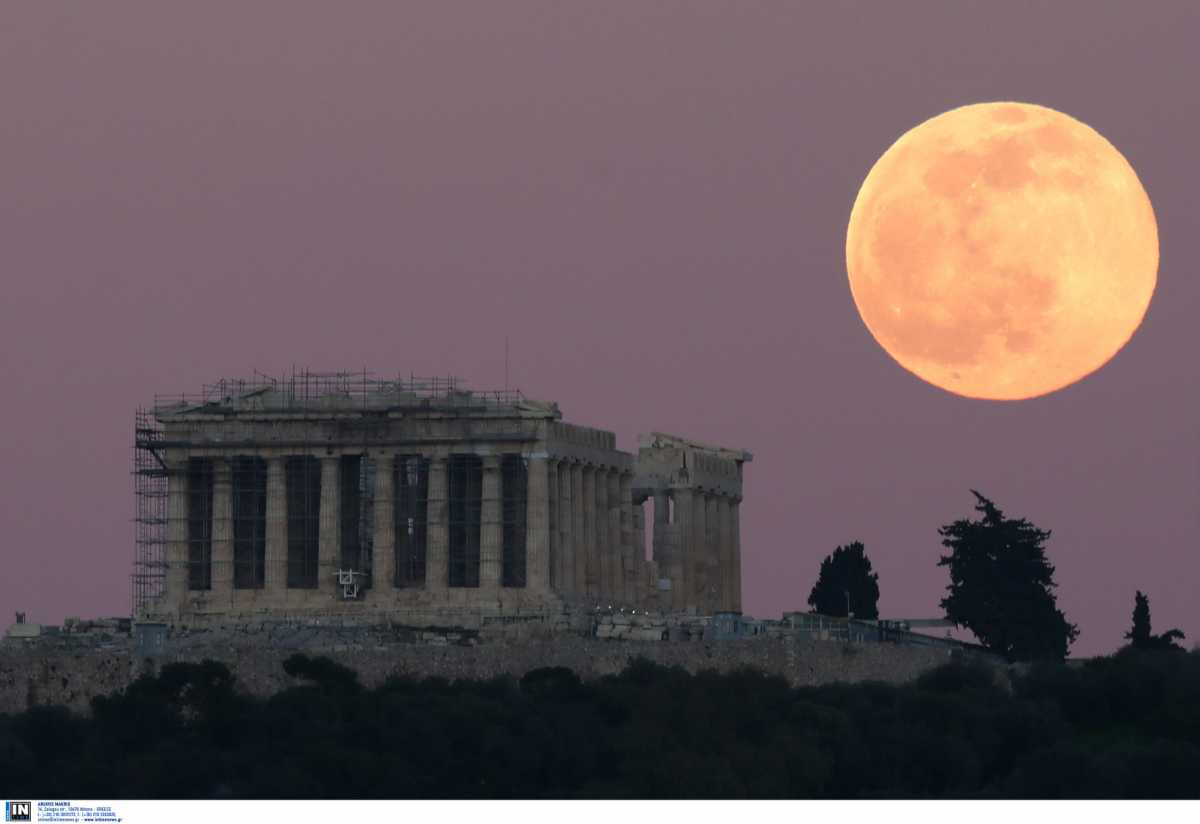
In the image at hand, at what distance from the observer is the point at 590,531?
512 feet

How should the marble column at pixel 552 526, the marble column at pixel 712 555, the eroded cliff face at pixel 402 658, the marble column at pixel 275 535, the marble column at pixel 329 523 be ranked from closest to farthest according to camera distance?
1. the eroded cliff face at pixel 402 658
2. the marble column at pixel 552 526
3. the marble column at pixel 275 535
4. the marble column at pixel 329 523
5. the marble column at pixel 712 555

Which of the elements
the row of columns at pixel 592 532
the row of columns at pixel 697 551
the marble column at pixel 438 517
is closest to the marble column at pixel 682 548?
the row of columns at pixel 697 551

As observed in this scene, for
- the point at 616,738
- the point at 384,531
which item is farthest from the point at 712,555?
the point at 616,738

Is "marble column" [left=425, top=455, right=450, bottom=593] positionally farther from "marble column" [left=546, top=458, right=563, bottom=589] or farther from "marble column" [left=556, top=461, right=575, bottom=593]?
"marble column" [left=556, top=461, right=575, bottom=593]

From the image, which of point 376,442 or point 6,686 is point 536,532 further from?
point 6,686

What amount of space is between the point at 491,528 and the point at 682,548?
12.9 meters

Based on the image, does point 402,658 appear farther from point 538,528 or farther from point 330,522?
point 330,522

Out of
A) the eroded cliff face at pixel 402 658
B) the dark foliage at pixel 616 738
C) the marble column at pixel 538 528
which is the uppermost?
the marble column at pixel 538 528

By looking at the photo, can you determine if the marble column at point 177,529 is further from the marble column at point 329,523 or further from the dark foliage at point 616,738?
the dark foliage at point 616,738

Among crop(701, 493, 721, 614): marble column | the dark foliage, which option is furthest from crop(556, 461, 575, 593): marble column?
the dark foliage

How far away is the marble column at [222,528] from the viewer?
6009 inches

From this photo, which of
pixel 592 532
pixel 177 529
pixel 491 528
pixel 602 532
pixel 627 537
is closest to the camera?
pixel 491 528

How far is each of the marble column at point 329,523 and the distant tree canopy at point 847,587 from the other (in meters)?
17.6

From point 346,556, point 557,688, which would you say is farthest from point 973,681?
point 346,556
